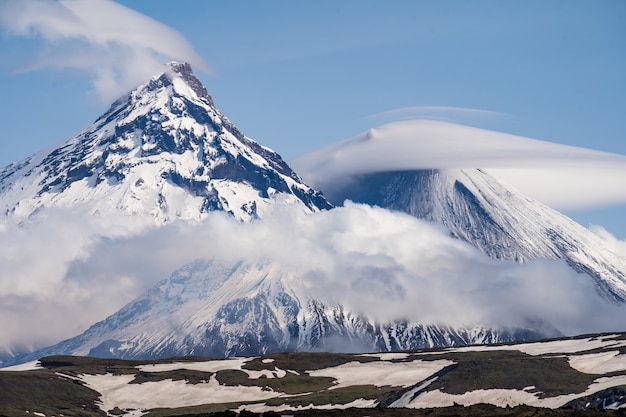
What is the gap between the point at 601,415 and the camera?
19538 centimetres

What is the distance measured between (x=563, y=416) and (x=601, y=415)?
600cm

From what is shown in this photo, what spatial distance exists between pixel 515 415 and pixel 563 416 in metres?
7.76

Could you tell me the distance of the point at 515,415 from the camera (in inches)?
7854

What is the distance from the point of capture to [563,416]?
19700 centimetres

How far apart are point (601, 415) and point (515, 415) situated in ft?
45.1
